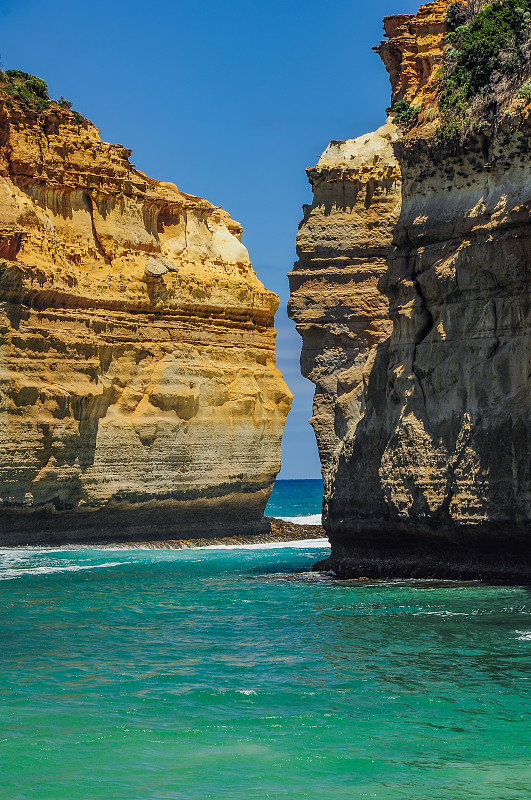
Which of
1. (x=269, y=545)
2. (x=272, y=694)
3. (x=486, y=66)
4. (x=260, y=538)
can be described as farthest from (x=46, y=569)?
(x=272, y=694)

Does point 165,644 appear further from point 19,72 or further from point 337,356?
point 19,72

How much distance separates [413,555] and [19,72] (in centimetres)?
2569

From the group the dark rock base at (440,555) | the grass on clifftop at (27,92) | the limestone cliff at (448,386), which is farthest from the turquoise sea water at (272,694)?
the grass on clifftop at (27,92)

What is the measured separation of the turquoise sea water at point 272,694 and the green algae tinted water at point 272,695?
30mm

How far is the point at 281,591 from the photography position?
2295 cm

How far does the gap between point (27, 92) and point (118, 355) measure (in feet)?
30.1

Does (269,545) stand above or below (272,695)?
above

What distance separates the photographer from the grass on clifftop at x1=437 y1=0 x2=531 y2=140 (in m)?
21.9

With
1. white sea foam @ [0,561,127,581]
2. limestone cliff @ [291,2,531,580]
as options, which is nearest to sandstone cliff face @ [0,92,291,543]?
white sea foam @ [0,561,127,581]

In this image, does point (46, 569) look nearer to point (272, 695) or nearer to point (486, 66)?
point (486, 66)

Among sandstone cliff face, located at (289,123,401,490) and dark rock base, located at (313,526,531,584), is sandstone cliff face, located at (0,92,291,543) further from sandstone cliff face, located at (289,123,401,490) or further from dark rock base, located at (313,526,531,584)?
dark rock base, located at (313,526,531,584)

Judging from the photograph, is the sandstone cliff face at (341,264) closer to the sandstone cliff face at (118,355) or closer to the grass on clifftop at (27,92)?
the sandstone cliff face at (118,355)

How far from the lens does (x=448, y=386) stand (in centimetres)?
2167

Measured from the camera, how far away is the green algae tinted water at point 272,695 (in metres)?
10.6
